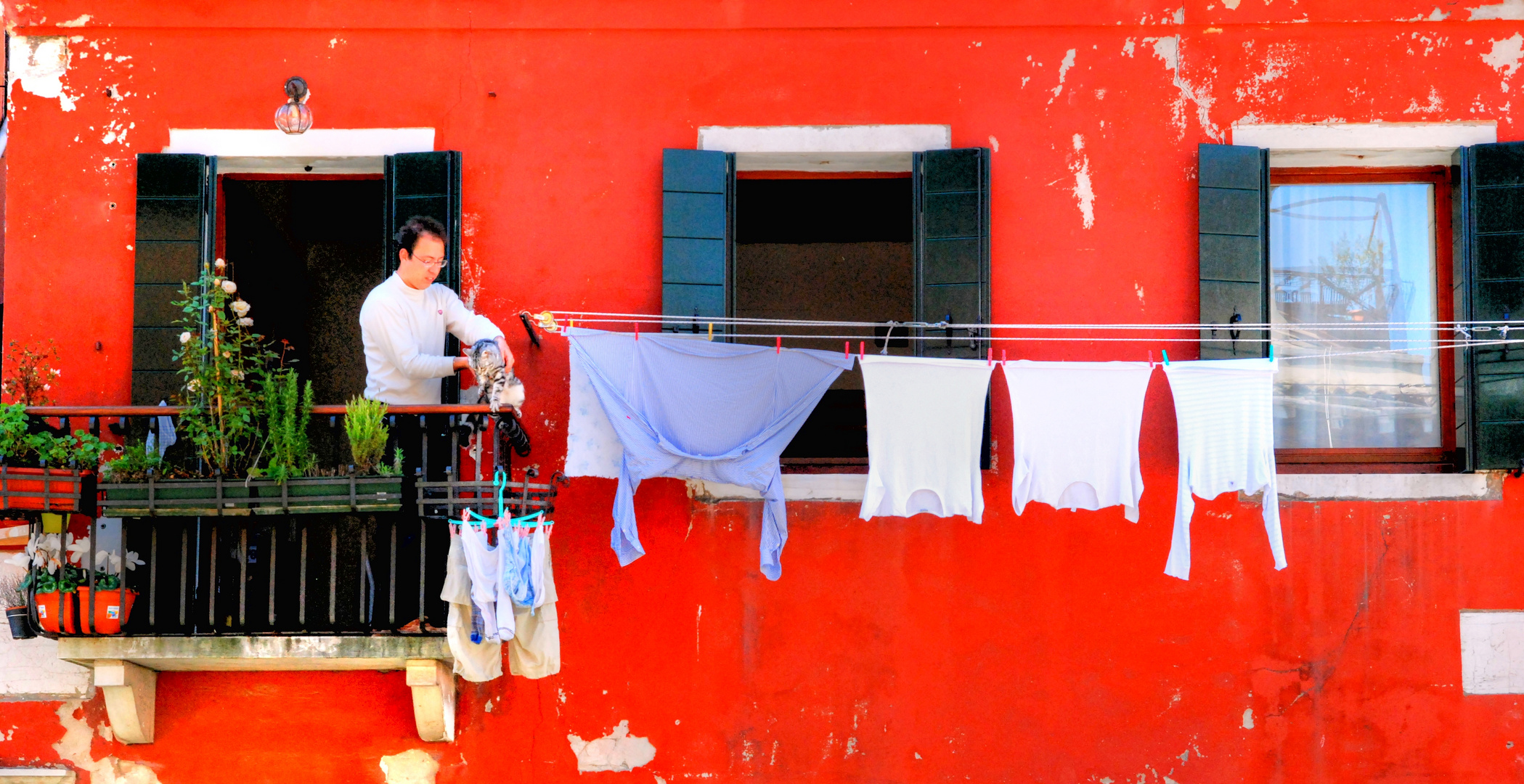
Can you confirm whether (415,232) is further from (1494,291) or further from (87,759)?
(1494,291)

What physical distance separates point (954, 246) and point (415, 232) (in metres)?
2.35

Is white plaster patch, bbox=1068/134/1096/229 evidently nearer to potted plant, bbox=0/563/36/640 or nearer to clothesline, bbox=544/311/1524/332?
clothesline, bbox=544/311/1524/332

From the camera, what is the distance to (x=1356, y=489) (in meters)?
5.90

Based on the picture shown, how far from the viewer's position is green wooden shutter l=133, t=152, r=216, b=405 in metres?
5.94

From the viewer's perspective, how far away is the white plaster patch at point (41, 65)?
6137mm

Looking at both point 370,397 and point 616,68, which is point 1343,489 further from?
point 370,397

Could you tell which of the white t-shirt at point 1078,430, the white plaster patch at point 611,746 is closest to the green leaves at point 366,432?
the white plaster patch at point 611,746

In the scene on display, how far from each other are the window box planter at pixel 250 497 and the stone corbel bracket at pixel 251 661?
56 centimetres

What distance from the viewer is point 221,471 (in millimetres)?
5336

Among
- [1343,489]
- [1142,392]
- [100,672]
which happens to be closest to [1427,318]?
[1343,489]

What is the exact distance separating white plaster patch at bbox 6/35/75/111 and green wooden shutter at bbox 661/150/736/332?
9.33 ft

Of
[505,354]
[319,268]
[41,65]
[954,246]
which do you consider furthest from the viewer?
[319,268]

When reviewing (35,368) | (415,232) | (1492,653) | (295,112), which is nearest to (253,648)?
(35,368)

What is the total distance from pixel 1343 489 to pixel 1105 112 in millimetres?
2010
